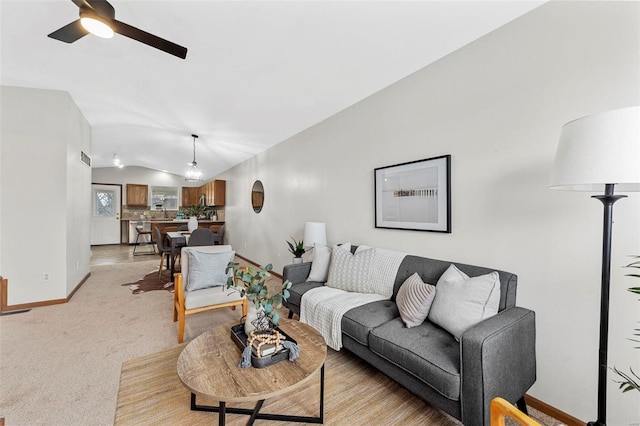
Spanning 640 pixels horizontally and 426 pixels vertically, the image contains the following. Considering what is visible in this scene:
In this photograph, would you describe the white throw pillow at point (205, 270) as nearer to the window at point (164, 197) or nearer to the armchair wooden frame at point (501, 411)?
the armchair wooden frame at point (501, 411)

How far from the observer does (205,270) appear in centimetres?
287

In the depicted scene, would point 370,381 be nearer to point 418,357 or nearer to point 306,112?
point 418,357

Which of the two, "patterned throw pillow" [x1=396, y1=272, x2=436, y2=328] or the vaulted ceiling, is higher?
the vaulted ceiling

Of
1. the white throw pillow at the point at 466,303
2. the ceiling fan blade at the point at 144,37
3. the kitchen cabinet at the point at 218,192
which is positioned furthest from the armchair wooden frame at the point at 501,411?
the kitchen cabinet at the point at 218,192

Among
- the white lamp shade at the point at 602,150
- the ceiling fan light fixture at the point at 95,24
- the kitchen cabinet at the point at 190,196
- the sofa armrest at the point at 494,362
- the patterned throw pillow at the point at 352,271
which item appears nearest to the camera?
the white lamp shade at the point at 602,150

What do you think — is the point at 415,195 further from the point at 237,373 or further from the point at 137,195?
the point at 137,195

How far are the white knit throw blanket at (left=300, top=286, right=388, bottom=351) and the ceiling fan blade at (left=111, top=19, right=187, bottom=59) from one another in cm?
227

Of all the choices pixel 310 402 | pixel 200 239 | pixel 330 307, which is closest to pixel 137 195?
pixel 200 239

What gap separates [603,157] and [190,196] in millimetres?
11075

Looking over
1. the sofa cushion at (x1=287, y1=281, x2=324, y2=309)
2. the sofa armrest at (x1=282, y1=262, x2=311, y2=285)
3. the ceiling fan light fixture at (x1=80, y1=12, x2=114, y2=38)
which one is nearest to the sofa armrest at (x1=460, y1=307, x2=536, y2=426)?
the sofa cushion at (x1=287, y1=281, x2=324, y2=309)

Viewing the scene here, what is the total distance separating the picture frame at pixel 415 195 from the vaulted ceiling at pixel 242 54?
0.95m

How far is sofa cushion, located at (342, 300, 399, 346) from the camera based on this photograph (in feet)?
6.51

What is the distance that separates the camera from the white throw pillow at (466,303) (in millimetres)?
1708

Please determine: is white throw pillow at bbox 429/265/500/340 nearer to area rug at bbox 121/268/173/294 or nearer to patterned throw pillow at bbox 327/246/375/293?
patterned throw pillow at bbox 327/246/375/293
